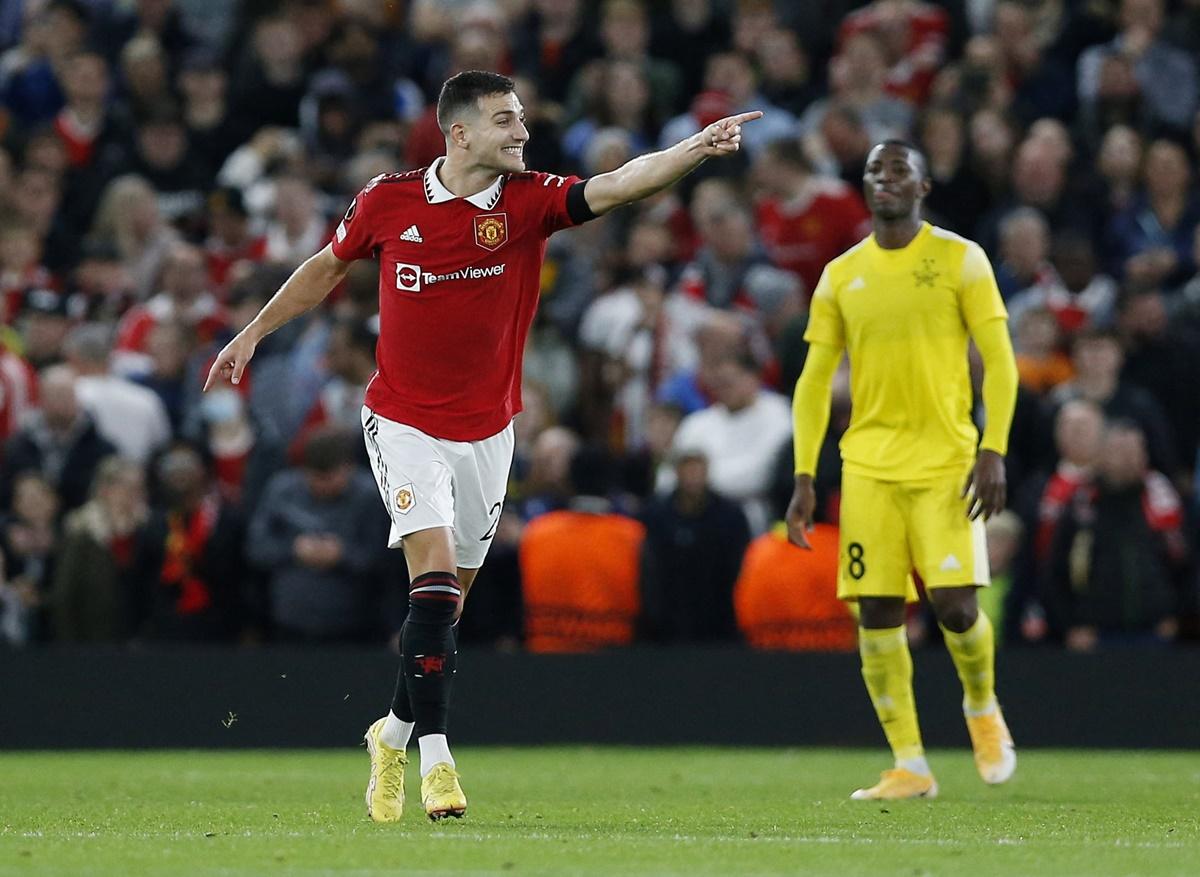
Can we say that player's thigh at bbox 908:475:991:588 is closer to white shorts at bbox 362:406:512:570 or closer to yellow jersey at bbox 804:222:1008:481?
yellow jersey at bbox 804:222:1008:481

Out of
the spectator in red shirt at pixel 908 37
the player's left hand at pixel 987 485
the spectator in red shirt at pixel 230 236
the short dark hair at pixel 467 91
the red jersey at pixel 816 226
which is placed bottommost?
the player's left hand at pixel 987 485

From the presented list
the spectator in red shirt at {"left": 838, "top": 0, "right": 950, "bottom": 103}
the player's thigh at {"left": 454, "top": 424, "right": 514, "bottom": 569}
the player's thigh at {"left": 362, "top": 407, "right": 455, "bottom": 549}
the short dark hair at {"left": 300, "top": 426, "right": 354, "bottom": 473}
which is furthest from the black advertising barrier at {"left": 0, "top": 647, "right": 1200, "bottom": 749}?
the spectator in red shirt at {"left": 838, "top": 0, "right": 950, "bottom": 103}

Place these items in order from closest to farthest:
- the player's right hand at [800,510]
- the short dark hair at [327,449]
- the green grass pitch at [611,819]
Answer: the green grass pitch at [611,819] < the player's right hand at [800,510] < the short dark hair at [327,449]

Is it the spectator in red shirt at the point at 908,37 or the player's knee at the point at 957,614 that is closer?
the player's knee at the point at 957,614

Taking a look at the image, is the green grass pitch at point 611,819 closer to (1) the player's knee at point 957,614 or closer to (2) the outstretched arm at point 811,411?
(1) the player's knee at point 957,614

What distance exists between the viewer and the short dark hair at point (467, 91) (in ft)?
27.3

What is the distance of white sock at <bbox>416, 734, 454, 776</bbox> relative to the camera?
8031 mm

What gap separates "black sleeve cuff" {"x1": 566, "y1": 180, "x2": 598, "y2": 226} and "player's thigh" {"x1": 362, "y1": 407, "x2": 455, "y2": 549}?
97 centimetres

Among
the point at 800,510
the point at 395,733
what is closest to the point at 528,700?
the point at 800,510

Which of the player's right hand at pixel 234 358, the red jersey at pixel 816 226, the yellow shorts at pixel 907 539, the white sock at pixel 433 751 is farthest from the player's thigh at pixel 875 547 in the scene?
the red jersey at pixel 816 226

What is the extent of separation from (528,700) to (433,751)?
17.8 ft

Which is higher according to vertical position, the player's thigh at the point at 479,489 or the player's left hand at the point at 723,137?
the player's left hand at the point at 723,137

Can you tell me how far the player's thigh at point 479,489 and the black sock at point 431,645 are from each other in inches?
16.0

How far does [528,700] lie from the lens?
13445mm
